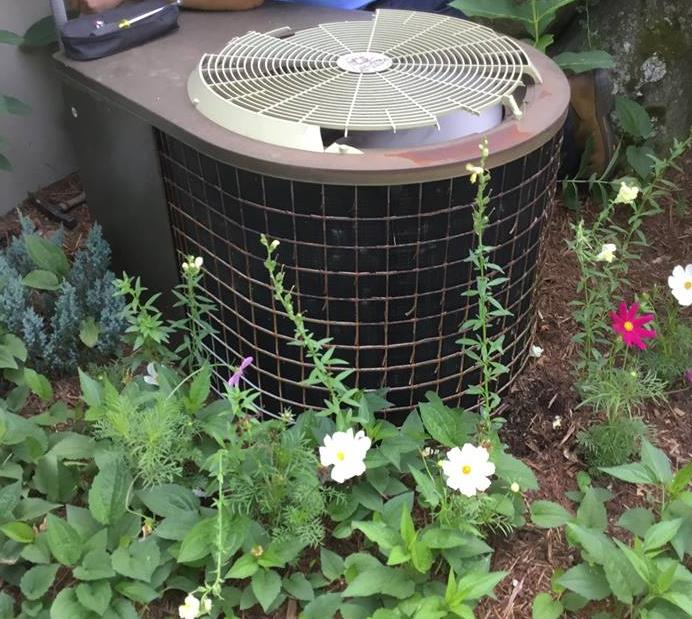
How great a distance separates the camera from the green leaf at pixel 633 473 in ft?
6.30

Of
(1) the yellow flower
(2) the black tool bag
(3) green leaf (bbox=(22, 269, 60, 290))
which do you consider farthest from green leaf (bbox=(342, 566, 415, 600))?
(2) the black tool bag

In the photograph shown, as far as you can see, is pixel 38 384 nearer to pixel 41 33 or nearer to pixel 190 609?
pixel 190 609

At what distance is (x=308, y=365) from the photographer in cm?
214

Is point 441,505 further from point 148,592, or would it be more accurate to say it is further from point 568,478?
point 148,592

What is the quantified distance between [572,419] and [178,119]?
4.57 ft

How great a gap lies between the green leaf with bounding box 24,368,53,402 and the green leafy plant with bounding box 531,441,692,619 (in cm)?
141

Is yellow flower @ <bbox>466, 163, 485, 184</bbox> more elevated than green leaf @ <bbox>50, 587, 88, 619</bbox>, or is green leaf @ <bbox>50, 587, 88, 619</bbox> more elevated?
yellow flower @ <bbox>466, 163, 485, 184</bbox>

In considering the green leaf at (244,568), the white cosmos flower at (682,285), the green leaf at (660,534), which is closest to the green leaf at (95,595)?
the green leaf at (244,568)

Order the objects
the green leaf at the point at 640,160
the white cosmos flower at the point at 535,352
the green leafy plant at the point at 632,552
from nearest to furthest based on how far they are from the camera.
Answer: the green leafy plant at the point at 632,552 < the white cosmos flower at the point at 535,352 < the green leaf at the point at 640,160

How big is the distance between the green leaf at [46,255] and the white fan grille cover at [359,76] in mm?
778

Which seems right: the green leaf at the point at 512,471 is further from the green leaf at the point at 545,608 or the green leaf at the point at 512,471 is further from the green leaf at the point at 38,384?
the green leaf at the point at 38,384

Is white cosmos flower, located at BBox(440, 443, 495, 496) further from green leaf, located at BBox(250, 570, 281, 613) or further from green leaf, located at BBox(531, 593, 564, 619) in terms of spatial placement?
green leaf, located at BBox(250, 570, 281, 613)

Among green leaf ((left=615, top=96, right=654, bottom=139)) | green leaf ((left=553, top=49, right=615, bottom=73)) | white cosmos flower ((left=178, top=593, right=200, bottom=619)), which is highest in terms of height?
green leaf ((left=553, top=49, right=615, bottom=73))

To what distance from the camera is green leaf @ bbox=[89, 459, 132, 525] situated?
1.91 meters
